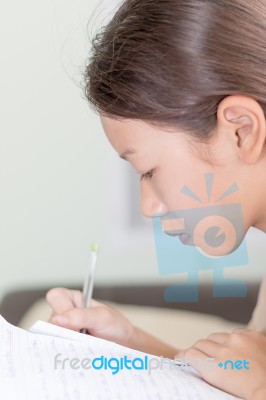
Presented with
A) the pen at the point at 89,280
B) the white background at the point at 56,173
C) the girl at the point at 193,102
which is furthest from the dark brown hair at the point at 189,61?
the white background at the point at 56,173

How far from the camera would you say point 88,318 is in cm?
84

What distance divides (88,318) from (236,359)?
225 millimetres

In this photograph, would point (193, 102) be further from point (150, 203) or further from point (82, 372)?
point (82, 372)

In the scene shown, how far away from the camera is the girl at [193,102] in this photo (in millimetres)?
687

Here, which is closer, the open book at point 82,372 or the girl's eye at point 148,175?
the open book at point 82,372

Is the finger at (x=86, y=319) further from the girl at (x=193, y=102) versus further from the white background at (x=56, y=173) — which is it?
the white background at (x=56, y=173)

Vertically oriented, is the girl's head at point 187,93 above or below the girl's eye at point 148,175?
above

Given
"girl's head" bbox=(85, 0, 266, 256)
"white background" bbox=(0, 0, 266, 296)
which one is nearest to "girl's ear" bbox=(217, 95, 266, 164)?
"girl's head" bbox=(85, 0, 266, 256)

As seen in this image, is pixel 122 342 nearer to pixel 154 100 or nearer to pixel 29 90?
pixel 154 100

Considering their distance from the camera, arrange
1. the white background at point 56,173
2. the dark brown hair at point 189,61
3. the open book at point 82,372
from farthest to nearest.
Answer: the white background at point 56,173, the dark brown hair at point 189,61, the open book at point 82,372

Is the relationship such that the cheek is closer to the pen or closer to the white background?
the pen

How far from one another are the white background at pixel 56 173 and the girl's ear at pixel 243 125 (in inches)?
32.5


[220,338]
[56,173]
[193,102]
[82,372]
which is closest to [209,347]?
[220,338]

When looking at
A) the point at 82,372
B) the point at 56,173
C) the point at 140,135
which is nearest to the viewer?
the point at 82,372
